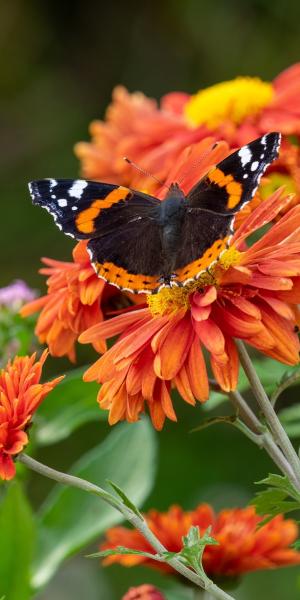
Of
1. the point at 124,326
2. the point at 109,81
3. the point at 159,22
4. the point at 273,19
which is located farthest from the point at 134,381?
the point at 109,81

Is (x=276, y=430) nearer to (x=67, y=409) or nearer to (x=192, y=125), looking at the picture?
(x=67, y=409)

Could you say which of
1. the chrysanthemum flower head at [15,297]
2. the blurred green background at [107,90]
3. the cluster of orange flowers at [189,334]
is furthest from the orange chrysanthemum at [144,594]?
the blurred green background at [107,90]

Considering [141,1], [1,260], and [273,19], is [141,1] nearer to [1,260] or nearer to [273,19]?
[273,19]

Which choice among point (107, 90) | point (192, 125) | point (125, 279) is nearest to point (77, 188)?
point (125, 279)

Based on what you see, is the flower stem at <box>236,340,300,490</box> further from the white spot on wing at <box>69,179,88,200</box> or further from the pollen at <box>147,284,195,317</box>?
the white spot on wing at <box>69,179,88,200</box>

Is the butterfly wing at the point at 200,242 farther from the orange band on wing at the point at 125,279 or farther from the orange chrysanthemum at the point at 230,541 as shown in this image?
the orange chrysanthemum at the point at 230,541

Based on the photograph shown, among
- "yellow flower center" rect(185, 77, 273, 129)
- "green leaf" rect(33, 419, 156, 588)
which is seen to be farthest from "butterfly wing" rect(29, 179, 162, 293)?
"yellow flower center" rect(185, 77, 273, 129)
